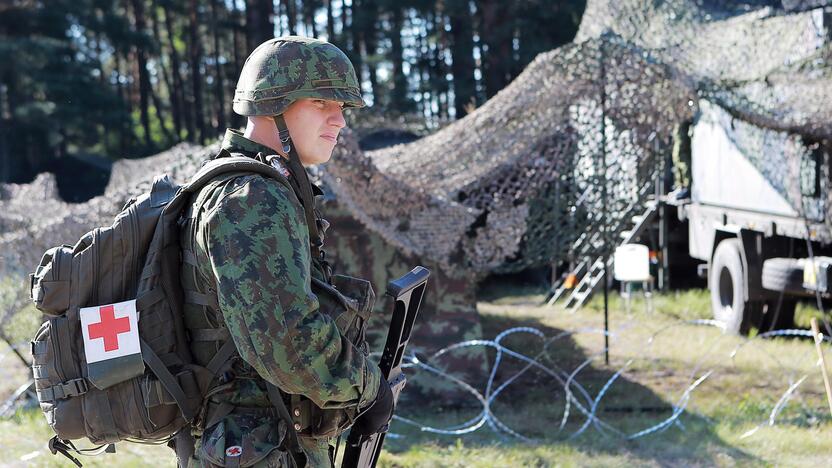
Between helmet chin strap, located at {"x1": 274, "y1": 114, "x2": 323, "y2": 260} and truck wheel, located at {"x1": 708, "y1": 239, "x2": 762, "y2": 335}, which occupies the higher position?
helmet chin strap, located at {"x1": 274, "y1": 114, "x2": 323, "y2": 260}

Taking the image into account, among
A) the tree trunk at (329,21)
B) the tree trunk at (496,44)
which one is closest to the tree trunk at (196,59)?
the tree trunk at (329,21)

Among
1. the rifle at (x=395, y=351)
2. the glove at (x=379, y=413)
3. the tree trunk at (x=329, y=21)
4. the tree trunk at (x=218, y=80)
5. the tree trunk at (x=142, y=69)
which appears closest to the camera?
the glove at (x=379, y=413)

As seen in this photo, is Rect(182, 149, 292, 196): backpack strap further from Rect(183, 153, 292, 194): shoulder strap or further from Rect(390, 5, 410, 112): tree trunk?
Rect(390, 5, 410, 112): tree trunk

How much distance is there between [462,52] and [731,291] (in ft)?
46.0

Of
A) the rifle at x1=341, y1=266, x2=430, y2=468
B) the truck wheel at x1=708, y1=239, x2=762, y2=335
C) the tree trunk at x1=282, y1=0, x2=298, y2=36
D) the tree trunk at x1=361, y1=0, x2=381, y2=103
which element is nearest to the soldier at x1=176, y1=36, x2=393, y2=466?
the rifle at x1=341, y1=266, x2=430, y2=468

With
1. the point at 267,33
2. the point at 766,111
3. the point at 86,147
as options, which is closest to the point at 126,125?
the point at 86,147

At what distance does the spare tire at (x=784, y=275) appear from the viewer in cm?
722

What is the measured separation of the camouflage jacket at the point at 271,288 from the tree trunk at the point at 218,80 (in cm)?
2514

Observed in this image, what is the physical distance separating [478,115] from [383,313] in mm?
2091

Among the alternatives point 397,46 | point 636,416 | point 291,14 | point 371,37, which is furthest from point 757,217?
point 291,14

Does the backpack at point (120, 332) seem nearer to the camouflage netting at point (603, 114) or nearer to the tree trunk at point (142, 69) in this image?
the camouflage netting at point (603, 114)

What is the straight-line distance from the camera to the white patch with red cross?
6.99 ft

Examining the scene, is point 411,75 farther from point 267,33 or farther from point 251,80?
point 251,80

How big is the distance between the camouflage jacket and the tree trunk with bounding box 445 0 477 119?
1887 cm
